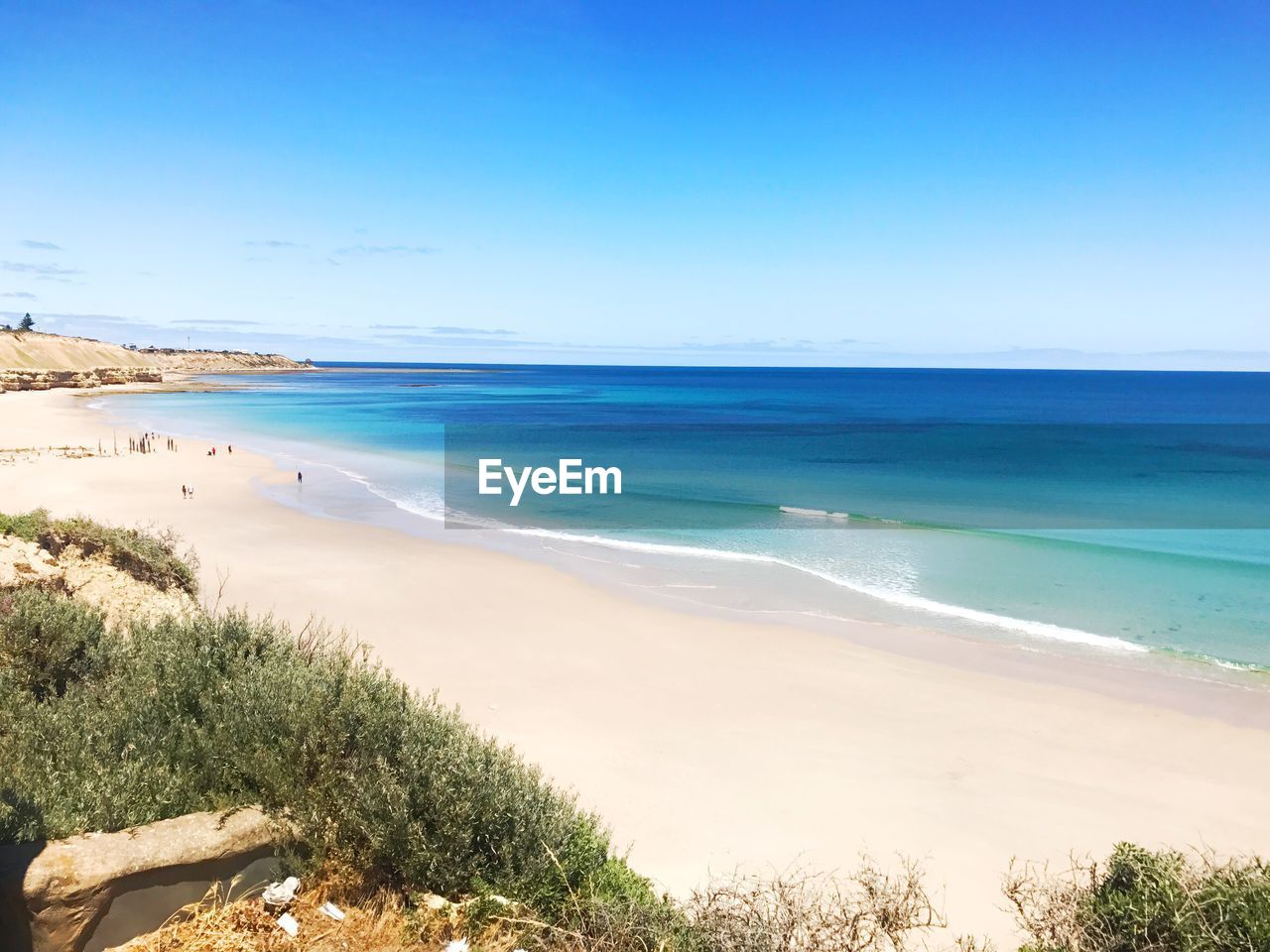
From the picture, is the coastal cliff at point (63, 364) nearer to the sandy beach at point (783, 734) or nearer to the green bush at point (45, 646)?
the sandy beach at point (783, 734)

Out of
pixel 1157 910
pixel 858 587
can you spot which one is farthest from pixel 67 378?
pixel 1157 910

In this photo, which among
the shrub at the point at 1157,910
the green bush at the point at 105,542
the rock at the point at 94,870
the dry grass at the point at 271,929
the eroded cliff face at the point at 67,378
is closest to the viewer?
the rock at the point at 94,870

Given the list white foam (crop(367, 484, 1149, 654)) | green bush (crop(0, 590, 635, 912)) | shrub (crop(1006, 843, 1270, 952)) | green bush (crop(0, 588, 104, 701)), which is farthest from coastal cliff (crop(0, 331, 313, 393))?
shrub (crop(1006, 843, 1270, 952))

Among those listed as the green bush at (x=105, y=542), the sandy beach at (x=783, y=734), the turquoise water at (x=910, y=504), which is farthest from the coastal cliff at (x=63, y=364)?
the sandy beach at (x=783, y=734)

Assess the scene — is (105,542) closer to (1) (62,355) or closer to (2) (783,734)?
(2) (783,734)

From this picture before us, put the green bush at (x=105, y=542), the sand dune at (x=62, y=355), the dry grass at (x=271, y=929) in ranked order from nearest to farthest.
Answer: the dry grass at (x=271, y=929)
the green bush at (x=105, y=542)
the sand dune at (x=62, y=355)

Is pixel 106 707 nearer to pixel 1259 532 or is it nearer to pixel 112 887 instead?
pixel 112 887

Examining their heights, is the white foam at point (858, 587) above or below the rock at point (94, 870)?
below
